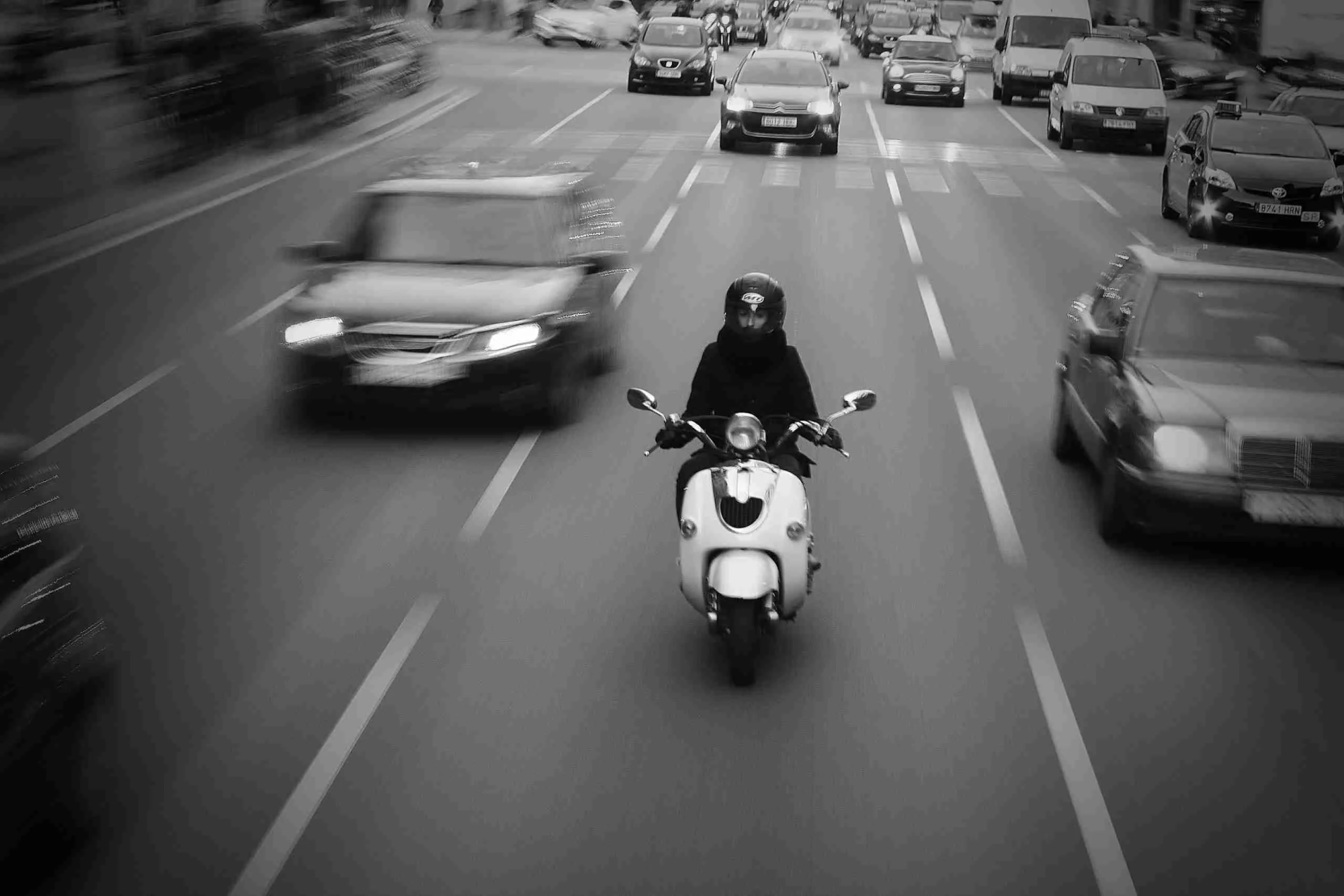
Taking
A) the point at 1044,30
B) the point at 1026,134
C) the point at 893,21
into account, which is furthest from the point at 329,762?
the point at 893,21

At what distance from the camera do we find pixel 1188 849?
235 inches

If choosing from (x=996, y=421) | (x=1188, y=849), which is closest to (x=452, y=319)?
(x=996, y=421)

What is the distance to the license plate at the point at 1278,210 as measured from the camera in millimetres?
23031

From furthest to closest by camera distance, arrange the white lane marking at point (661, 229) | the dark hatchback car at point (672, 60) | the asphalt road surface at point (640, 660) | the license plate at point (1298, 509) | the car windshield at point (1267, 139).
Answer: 1. the dark hatchback car at point (672, 60)
2. the car windshield at point (1267, 139)
3. the white lane marking at point (661, 229)
4. the license plate at point (1298, 509)
5. the asphalt road surface at point (640, 660)

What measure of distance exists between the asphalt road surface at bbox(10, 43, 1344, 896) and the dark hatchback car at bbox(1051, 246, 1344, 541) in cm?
40

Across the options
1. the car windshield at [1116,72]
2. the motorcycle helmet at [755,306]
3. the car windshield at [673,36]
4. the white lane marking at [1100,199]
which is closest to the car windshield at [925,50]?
the car windshield at [673,36]

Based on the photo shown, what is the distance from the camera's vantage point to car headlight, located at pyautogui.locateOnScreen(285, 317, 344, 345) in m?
11.7

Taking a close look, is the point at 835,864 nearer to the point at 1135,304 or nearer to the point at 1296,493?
the point at 1296,493

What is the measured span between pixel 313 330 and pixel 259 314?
15.8 ft

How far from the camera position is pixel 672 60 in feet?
133

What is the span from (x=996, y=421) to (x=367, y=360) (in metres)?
4.55

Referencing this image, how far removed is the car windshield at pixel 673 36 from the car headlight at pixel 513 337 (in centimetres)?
3055

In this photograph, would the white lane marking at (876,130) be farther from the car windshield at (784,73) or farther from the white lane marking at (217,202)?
the white lane marking at (217,202)

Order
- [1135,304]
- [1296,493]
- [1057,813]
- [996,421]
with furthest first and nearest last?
[996,421] → [1135,304] → [1296,493] → [1057,813]
